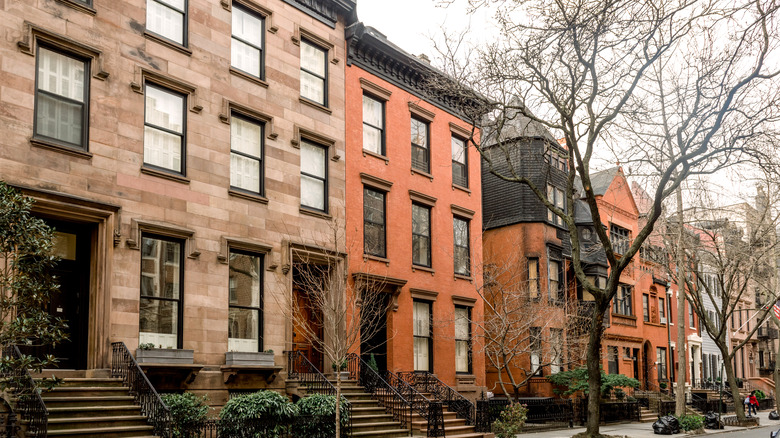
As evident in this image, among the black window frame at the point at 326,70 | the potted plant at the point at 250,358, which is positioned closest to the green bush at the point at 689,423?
the potted plant at the point at 250,358

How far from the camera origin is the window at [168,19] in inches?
694

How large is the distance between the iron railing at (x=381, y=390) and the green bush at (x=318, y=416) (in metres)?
2.98

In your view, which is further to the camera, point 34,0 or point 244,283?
point 244,283

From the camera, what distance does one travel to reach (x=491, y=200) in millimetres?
35344

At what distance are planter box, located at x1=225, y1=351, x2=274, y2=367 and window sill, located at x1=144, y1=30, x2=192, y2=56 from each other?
751 centimetres

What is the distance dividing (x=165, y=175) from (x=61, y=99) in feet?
9.17

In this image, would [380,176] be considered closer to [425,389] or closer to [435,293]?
[435,293]

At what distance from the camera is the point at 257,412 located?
15.5m

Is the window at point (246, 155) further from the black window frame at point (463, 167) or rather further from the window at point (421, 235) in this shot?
the black window frame at point (463, 167)

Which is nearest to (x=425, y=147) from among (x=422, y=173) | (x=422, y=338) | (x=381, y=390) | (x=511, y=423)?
(x=422, y=173)

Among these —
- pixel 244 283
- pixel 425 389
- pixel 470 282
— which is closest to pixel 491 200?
pixel 470 282

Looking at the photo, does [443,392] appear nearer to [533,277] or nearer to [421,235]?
[421,235]

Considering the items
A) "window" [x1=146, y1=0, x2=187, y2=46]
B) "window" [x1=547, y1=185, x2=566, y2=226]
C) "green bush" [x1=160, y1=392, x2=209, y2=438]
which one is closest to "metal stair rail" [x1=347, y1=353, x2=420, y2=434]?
"green bush" [x1=160, y1=392, x2=209, y2=438]

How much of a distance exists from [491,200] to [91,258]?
74.7 feet
